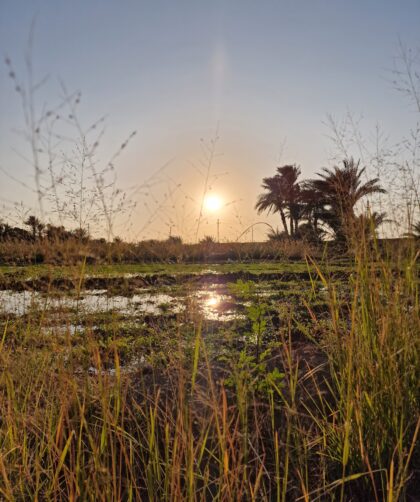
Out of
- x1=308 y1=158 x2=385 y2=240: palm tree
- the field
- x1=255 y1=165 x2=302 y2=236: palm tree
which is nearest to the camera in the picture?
the field

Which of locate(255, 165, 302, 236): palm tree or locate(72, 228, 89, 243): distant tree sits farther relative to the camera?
locate(255, 165, 302, 236): palm tree

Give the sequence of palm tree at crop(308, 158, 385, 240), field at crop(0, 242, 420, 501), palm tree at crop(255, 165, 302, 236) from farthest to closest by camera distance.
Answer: palm tree at crop(255, 165, 302, 236), palm tree at crop(308, 158, 385, 240), field at crop(0, 242, 420, 501)

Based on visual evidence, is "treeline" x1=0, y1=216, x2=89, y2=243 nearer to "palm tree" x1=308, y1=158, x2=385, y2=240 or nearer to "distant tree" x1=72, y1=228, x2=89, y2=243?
"distant tree" x1=72, y1=228, x2=89, y2=243

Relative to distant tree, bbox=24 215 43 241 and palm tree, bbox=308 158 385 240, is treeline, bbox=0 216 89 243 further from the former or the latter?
palm tree, bbox=308 158 385 240

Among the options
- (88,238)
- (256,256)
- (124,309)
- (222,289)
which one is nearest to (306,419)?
(88,238)

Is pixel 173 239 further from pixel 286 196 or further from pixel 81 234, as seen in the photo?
pixel 286 196

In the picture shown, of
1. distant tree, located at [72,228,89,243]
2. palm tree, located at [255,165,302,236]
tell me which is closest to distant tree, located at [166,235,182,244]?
distant tree, located at [72,228,89,243]

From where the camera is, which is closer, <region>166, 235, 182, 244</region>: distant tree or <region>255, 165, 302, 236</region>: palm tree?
<region>166, 235, 182, 244</region>: distant tree

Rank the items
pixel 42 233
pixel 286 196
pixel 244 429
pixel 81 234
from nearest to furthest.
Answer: pixel 244 429, pixel 81 234, pixel 42 233, pixel 286 196

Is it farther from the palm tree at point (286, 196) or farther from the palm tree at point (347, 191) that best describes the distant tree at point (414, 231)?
the palm tree at point (286, 196)

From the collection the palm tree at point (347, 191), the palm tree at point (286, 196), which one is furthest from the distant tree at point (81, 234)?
the palm tree at point (286, 196)

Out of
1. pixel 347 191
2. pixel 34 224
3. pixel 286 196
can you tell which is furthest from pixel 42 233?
pixel 286 196

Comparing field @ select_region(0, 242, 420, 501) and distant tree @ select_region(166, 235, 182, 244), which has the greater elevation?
distant tree @ select_region(166, 235, 182, 244)

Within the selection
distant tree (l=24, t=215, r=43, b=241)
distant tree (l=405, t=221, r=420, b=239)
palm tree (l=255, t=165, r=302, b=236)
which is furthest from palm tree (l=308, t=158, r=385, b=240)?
palm tree (l=255, t=165, r=302, b=236)
